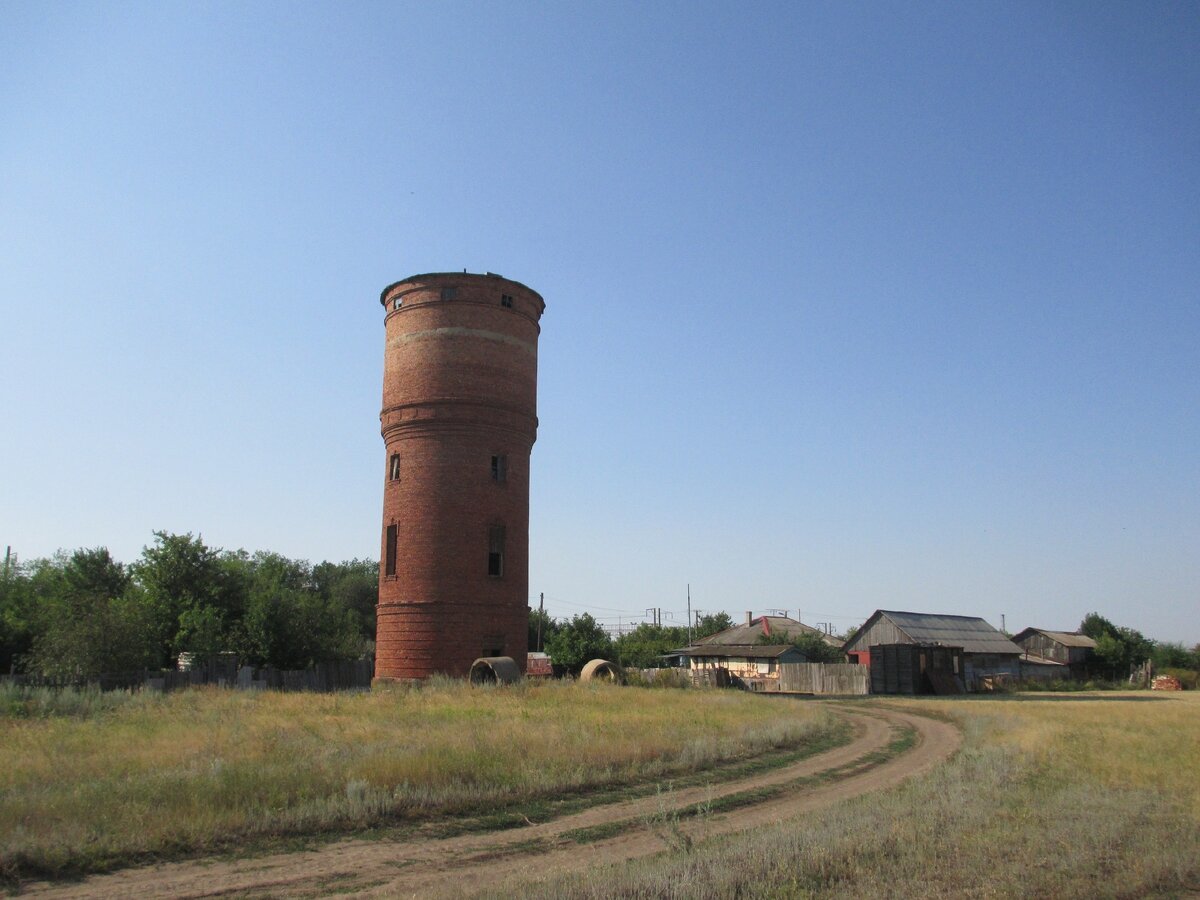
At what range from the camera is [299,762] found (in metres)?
12.5

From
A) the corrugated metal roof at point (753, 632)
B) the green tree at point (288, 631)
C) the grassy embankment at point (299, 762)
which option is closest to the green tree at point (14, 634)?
the green tree at point (288, 631)

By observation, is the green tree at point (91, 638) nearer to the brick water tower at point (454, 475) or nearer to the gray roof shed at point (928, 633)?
the brick water tower at point (454, 475)

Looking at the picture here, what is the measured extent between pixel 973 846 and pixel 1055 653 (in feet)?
200

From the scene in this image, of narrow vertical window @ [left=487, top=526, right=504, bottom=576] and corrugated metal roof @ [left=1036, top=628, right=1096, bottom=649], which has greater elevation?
narrow vertical window @ [left=487, top=526, right=504, bottom=576]

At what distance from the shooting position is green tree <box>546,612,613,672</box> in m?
46.9

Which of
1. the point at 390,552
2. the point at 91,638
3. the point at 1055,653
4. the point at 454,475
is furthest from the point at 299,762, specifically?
the point at 1055,653

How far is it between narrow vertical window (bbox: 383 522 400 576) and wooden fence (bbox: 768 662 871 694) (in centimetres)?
2348

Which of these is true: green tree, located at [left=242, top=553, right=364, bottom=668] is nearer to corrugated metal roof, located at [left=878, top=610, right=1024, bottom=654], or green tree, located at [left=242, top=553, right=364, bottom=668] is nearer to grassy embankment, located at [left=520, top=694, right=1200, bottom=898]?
grassy embankment, located at [left=520, top=694, right=1200, bottom=898]

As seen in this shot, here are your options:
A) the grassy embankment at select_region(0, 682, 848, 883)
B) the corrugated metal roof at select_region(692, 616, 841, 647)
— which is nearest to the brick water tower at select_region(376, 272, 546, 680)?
the grassy embankment at select_region(0, 682, 848, 883)

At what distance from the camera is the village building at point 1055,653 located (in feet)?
185

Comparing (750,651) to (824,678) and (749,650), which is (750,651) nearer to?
(749,650)

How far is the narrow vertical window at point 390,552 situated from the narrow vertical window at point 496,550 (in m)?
3.45

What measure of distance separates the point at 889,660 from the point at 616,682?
1661 centimetres

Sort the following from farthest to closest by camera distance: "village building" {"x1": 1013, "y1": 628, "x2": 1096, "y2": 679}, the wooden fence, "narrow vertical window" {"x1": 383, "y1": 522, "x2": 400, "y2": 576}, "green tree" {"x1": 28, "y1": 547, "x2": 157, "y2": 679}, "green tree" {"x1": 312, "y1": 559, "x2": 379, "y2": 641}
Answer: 1. "green tree" {"x1": 312, "y1": 559, "x2": 379, "y2": 641}
2. "village building" {"x1": 1013, "y1": 628, "x2": 1096, "y2": 679}
3. the wooden fence
4. "narrow vertical window" {"x1": 383, "y1": 522, "x2": 400, "y2": 576}
5. "green tree" {"x1": 28, "y1": 547, "x2": 157, "y2": 679}
